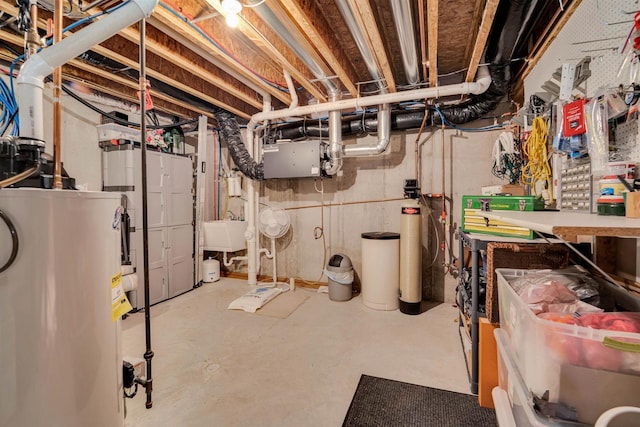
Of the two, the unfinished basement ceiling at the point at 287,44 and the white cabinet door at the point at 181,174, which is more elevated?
the unfinished basement ceiling at the point at 287,44

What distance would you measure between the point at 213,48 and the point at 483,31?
6.37 ft

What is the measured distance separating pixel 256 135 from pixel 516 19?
306 cm

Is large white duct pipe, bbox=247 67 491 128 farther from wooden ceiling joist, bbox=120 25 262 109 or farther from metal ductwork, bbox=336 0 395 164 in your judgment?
wooden ceiling joist, bbox=120 25 262 109

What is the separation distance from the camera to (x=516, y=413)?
1067 mm

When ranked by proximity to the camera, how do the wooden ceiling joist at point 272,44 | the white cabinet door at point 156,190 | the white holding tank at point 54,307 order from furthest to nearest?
the white cabinet door at point 156,190 < the wooden ceiling joist at point 272,44 < the white holding tank at point 54,307

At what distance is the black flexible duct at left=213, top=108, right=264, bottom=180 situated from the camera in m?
3.68

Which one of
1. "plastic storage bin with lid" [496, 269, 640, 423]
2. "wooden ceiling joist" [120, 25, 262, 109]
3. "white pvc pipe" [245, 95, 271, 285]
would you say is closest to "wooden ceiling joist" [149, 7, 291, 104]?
"wooden ceiling joist" [120, 25, 262, 109]

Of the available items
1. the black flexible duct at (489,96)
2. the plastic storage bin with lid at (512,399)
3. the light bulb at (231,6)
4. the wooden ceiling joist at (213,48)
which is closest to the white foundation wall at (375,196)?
the black flexible duct at (489,96)

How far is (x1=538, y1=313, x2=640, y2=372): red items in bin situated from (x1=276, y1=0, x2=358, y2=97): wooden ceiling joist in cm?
200

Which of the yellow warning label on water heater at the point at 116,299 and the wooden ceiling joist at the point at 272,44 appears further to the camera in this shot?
the wooden ceiling joist at the point at 272,44

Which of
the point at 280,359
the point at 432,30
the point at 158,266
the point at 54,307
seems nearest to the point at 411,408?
the point at 280,359

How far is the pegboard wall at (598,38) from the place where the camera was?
4.03 feet

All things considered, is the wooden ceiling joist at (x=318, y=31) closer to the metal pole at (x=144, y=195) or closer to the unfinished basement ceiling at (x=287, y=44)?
the unfinished basement ceiling at (x=287, y=44)

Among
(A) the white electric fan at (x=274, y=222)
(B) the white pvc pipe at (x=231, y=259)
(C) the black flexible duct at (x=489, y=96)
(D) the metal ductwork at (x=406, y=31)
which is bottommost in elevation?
(B) the white pvc pipe at (x=231, y=259)
